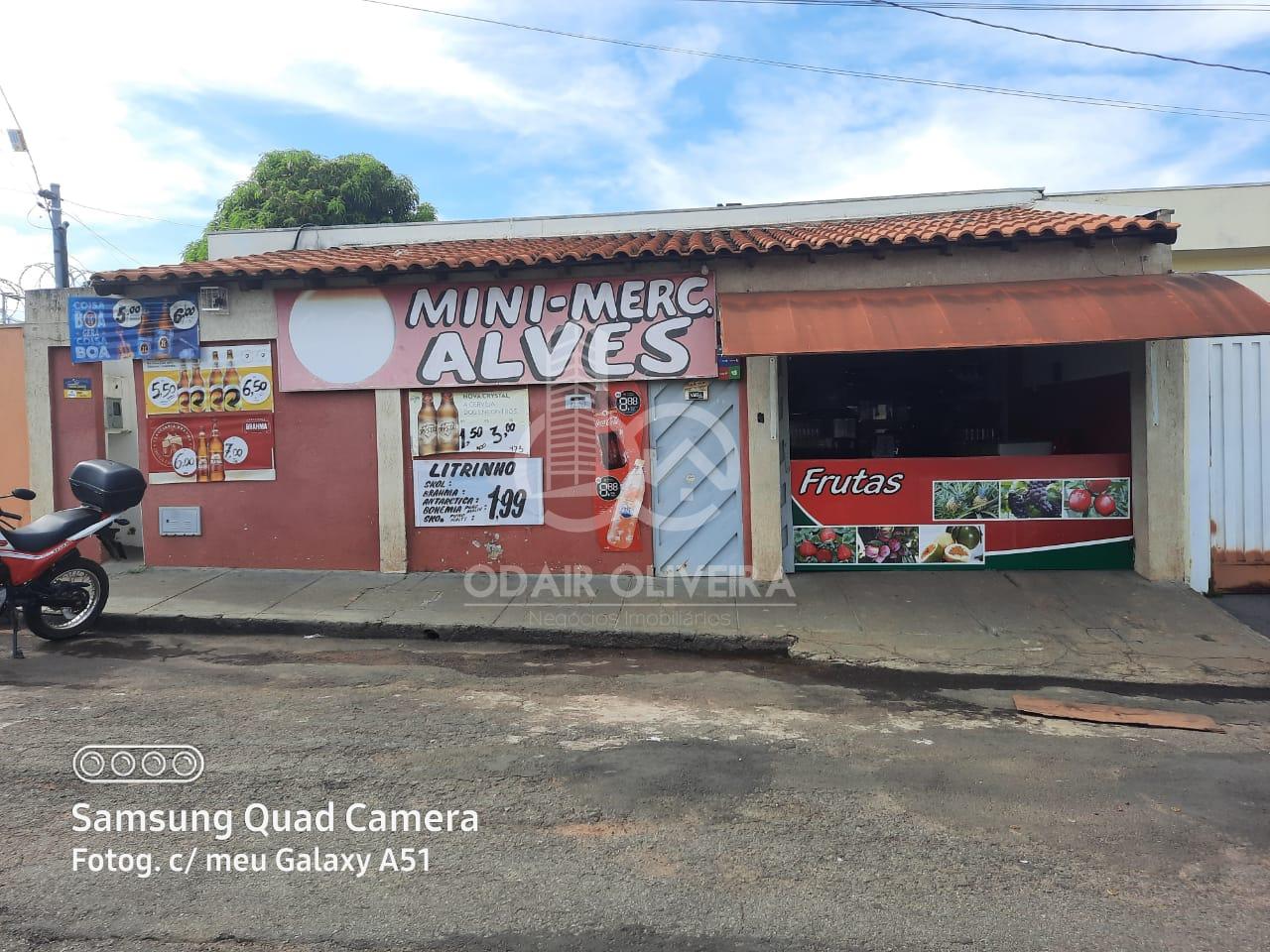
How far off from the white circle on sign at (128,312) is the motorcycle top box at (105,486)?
2.99 m

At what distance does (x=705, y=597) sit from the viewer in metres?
8.70

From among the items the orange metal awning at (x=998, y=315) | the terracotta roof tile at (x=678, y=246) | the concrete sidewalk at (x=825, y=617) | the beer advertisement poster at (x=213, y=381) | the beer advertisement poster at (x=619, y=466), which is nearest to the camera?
the concrete sidewalk at (x=825, y=617)

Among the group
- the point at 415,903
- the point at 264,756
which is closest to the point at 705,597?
the point at 264,756

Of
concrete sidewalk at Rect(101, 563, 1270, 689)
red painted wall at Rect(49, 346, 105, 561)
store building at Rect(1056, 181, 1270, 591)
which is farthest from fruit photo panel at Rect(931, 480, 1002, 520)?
red painted wall at Rect(49, 346, 105, 561)

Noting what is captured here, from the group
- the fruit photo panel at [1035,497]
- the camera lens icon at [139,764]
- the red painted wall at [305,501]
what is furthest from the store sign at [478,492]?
the fruit photo panel at [1035,497]

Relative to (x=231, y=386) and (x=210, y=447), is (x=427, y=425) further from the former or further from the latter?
(x=210, y=447)

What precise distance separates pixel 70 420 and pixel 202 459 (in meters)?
1.78

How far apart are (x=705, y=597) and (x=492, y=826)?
200 inches

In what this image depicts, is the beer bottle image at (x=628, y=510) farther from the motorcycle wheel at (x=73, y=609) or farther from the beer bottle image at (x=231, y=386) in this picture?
the motorcycle wheel at (x=73, y=609)

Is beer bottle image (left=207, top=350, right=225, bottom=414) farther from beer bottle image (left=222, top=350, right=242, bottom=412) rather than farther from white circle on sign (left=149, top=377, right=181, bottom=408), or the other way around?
white circle on sign (left=149, top=377, right=181, bottom=408)

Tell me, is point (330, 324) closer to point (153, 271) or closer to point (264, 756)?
point (153, 271)

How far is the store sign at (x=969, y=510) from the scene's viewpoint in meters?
9.29

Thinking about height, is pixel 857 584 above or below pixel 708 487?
below

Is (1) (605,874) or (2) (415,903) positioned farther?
(1) (605,874)
